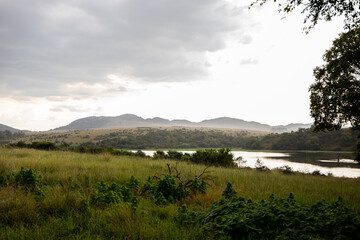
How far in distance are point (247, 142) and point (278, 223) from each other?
92.6 metres

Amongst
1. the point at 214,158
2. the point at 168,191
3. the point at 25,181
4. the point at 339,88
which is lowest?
the point at 214,158

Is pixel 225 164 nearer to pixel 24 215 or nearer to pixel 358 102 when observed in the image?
pixel 358 102

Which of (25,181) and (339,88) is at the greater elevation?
(339,88)

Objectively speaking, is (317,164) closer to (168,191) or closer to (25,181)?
(168,191)

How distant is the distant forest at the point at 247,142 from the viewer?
70.7m

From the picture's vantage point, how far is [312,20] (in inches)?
348

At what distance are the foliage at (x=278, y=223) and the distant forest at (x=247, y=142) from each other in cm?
7523

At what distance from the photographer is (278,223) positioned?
3.46m

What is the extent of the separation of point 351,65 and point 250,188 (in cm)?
1478

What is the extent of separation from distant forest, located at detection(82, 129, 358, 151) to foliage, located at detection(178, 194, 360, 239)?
7523 cm

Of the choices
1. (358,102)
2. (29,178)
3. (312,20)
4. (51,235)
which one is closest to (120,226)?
(51,235)

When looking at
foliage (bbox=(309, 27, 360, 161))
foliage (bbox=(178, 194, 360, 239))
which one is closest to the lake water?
foliage (bbox=(309, 27, 360, 161))

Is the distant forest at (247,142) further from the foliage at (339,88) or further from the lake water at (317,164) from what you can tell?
the foliage at (339,88)

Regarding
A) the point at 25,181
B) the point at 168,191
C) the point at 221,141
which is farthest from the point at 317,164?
the point at 221,141
